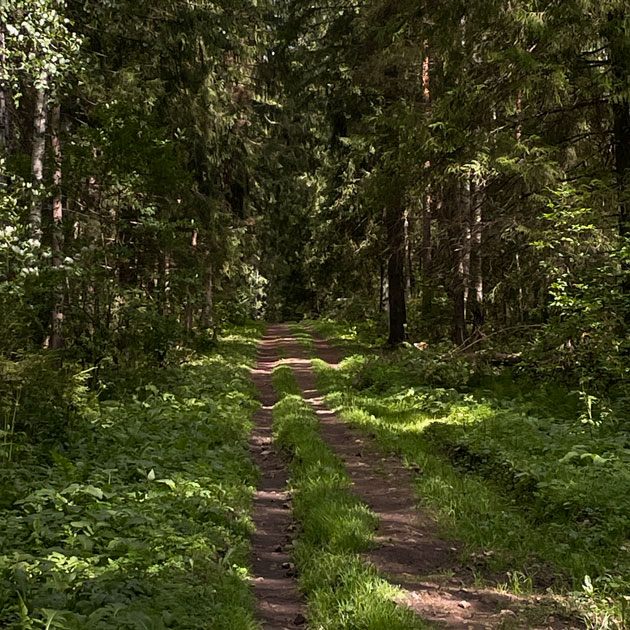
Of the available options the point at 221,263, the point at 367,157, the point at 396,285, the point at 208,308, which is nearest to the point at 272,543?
the point at 396,285

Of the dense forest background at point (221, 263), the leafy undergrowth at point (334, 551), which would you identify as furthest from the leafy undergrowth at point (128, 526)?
the leafy undergrowth at point (334, 551)

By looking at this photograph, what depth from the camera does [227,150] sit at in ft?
68.0

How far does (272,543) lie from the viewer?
5.40 meters

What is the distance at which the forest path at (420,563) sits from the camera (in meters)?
3.85

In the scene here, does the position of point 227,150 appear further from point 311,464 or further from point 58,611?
point 58,611

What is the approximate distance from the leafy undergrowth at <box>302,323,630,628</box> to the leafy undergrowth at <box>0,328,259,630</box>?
209 centimetres

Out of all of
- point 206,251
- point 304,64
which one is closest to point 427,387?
point 206,251

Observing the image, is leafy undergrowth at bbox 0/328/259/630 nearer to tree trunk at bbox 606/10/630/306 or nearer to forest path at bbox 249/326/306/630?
forest path at bbox 249/326/306/630

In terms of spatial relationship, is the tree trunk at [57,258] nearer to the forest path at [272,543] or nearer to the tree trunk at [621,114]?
the forest path at [272,543]

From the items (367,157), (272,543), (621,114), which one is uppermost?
(367,157)

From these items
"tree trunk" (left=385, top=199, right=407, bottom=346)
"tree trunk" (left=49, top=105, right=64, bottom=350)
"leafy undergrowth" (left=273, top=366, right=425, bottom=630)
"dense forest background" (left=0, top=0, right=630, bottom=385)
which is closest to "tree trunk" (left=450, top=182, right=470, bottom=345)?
"dense forest background" (left=0, top=0, right=630, bottom=385)

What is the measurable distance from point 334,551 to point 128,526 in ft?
5.75

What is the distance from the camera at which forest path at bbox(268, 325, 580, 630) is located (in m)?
3.85

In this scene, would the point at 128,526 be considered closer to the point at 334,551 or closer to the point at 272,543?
the point at 272,543
